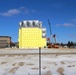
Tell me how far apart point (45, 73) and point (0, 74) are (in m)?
2.93

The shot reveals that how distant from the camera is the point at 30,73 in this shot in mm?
16031

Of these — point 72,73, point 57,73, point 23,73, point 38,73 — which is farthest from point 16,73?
A: point 72,73

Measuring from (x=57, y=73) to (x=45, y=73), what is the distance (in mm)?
791

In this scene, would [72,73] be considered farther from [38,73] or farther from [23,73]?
[23,73]

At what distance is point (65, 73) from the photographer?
52.4 ft

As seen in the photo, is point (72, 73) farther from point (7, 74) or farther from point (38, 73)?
point (7, 74)

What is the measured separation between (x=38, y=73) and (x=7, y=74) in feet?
6.65

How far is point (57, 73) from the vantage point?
628 inches

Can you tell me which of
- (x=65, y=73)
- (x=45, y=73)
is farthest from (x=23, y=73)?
(x=65, y=73)

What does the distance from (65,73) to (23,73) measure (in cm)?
279

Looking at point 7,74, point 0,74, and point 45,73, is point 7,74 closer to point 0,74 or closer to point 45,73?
point 0,74

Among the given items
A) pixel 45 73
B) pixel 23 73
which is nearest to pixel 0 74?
pixel 23 73

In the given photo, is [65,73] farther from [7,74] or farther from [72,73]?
[7,74]

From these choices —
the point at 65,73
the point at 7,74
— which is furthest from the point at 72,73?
the point at 7,74
